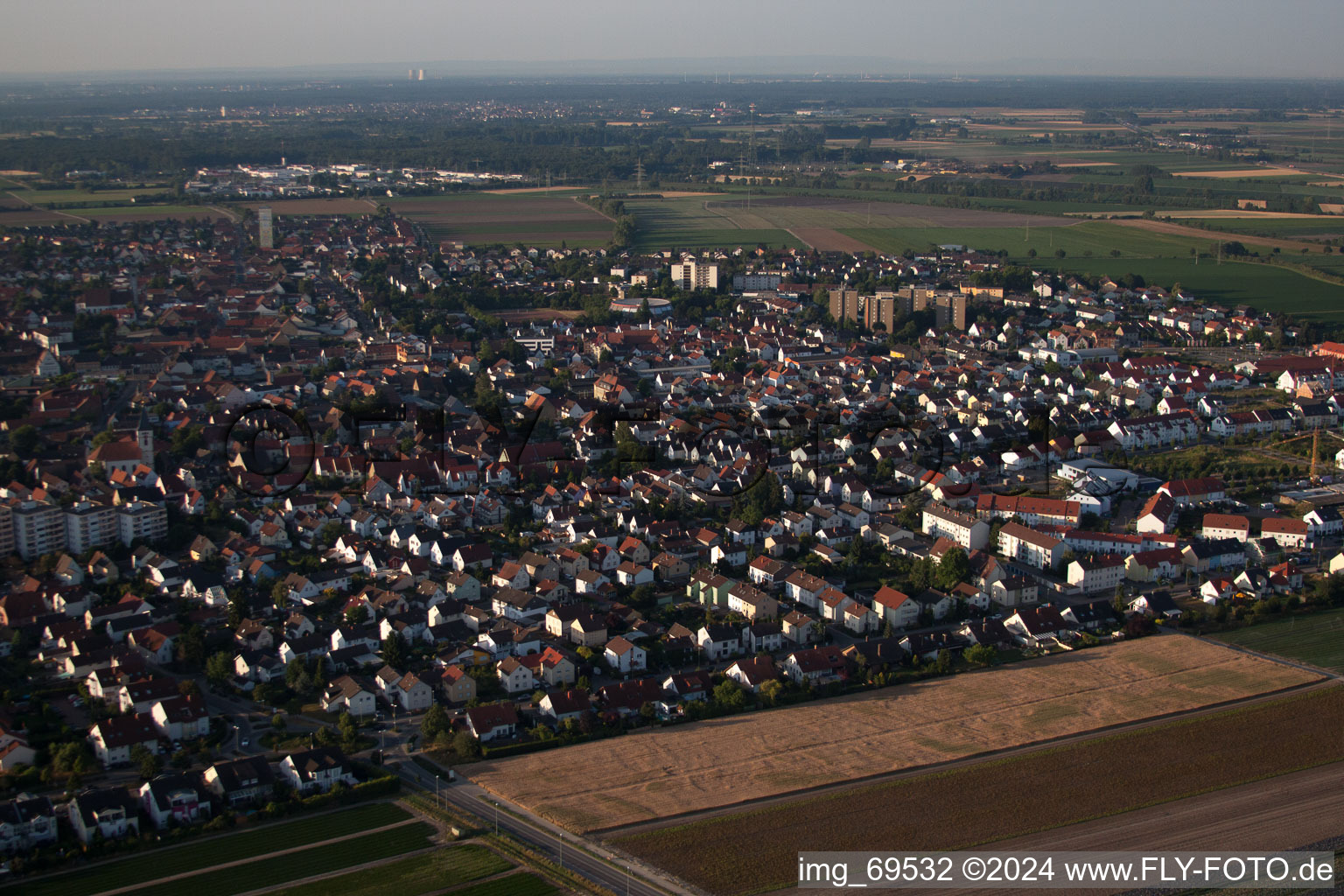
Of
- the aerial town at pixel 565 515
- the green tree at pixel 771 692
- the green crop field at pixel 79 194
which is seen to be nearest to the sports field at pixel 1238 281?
the aerial town at pixel 565 515

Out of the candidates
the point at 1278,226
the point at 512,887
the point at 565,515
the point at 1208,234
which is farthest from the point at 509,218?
the point at 512,887

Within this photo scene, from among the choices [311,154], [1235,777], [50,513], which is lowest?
[1235,777]

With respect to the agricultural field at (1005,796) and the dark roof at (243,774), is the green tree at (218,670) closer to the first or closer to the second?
the dark roof at (243,774)

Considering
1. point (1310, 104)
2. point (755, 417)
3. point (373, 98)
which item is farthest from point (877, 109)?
point (755, 417)

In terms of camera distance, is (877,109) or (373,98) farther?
(373,98)

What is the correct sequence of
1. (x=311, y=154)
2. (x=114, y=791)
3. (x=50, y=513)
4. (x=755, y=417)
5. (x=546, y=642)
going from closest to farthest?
1. (x=114, y=791)
2. (x=546, y=642)
3. (x=50, y=513)
4. (x=755, y=417)
5. (x=311, y=154)

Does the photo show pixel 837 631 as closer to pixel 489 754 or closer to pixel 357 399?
pixel 489 754
